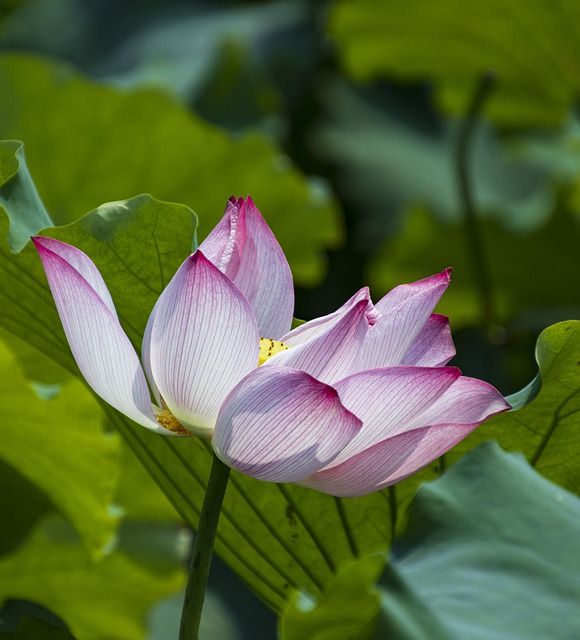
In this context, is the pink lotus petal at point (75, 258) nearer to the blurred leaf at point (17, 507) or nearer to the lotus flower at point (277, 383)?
the lotus flower at point (277, 383)

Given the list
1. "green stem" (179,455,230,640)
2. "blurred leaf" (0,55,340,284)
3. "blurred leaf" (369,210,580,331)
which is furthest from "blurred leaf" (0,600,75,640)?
"blurred leaf" (369,210,580,331)

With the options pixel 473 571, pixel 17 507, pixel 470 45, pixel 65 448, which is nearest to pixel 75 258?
pixel 473 571

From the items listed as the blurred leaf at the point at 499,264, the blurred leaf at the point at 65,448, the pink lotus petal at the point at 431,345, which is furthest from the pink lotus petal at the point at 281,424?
the blurred leaf at the point at 499,264

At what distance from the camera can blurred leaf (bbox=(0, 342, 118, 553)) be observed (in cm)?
90

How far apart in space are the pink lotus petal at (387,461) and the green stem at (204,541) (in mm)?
46

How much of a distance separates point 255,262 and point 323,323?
0.20 feet

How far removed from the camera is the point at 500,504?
1.77ft

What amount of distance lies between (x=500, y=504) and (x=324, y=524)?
0.54 feet

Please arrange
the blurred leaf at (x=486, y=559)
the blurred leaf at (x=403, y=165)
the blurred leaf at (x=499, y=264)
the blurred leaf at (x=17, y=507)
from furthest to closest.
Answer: the blurred leaf at (x=403, y=165) < the blurred leaf at (x=499, y=264) < the blurred leaf at (x=17, y=507) < the blurred leaf at (x=486, y=559)

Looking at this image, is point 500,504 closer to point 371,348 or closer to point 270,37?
point 371,348

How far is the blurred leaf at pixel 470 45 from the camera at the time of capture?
6.54 ft

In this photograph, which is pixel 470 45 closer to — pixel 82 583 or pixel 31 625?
pixel 82 583

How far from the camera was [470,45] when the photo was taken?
2.10 meters

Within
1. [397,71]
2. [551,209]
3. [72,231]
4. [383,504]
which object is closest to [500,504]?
[383,504]
